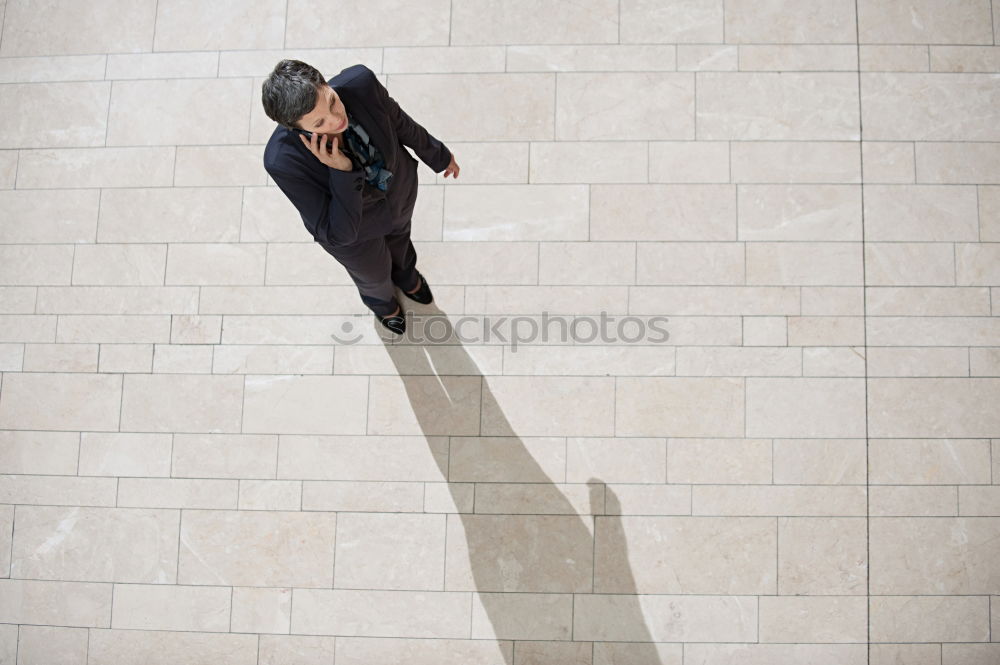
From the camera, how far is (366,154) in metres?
2.29

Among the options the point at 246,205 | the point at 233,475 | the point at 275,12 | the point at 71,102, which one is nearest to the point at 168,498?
the point at 233,475

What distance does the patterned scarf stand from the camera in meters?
2.25

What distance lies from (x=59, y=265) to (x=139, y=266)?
0.42 m

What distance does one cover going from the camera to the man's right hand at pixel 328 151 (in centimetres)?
208

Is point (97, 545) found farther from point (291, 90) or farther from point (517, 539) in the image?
point (291, 90)

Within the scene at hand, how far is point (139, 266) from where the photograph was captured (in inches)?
138

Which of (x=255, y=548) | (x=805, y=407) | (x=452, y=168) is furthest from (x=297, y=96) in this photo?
(x=805, y=407)

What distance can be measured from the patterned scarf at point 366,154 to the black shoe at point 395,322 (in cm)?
102

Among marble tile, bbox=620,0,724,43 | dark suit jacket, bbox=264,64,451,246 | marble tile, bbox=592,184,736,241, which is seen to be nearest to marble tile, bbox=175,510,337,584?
dark suit jacket, bbox=264,64,451,246

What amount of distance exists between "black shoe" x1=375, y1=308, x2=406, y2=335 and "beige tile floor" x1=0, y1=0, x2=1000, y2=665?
0.33 ft

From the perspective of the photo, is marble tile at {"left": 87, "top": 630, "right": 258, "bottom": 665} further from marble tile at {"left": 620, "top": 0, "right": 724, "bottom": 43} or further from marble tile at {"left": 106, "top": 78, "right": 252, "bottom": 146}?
marble tile at {"left": 620, "top": 0, "right": 724, "bottom": 43}

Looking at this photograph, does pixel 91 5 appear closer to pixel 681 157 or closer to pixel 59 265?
pixel 59 265

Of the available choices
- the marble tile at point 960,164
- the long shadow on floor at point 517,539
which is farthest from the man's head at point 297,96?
the marble tile at point 960,164

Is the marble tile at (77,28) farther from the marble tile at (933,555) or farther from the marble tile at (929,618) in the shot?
the marble tile at (929,618)
